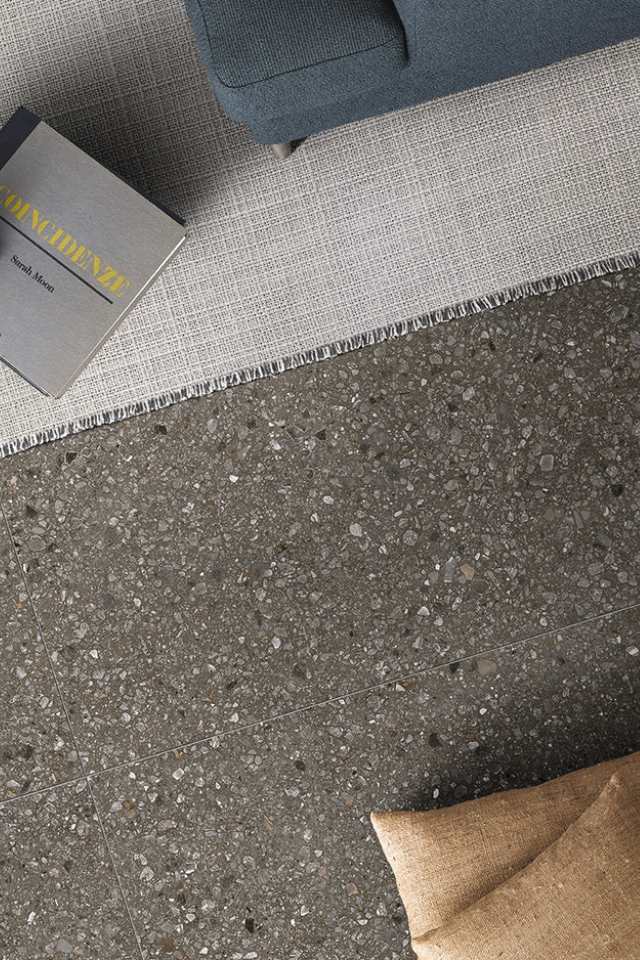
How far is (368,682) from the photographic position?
4.98 feet

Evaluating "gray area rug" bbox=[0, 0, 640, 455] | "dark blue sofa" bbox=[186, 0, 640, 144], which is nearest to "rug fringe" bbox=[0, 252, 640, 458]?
"gray area rug" bbox=[0, 0, 640, 455]

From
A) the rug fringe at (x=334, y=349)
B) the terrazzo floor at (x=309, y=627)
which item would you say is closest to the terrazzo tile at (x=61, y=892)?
the terrazzo floor at (x=309, y=627)

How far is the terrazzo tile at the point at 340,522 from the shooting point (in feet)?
4.99

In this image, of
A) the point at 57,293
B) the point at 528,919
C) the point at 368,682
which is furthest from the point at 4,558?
the point at 528,919

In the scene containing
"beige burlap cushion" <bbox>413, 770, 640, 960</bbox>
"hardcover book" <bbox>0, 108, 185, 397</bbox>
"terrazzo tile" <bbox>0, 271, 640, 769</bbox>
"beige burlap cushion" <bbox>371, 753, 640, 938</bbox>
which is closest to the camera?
"beige burlap cushion" <bbox>413, 770, 640, 960</bbox>

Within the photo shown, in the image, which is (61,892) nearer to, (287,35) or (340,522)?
(340,522)

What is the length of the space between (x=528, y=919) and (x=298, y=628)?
0.58 m

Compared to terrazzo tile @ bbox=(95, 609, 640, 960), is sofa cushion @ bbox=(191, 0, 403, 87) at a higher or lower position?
higher

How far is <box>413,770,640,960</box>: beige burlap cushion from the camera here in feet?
3.75

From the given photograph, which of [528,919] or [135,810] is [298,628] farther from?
[528,919]

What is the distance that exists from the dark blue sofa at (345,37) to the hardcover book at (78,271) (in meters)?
0.28

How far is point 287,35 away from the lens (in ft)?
3.93

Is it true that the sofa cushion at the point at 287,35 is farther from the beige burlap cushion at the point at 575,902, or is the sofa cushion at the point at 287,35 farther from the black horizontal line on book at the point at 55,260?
the beige burlap cushion at the point at 575,902

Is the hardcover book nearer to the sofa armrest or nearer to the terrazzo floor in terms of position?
the terrazzo floor
